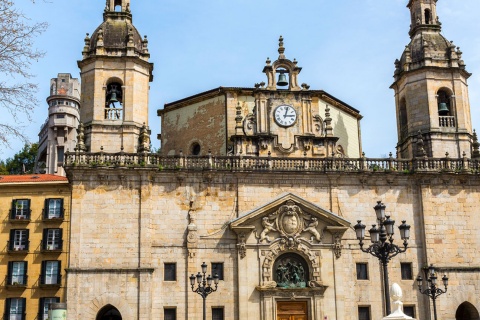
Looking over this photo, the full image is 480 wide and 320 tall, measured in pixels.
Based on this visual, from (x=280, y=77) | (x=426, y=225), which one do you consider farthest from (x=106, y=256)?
(x=426, y=225)

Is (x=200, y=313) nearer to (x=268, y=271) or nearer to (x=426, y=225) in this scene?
(x=268, y=271)

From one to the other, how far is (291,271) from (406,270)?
5735mm

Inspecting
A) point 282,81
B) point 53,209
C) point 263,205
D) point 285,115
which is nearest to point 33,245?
point 53,209

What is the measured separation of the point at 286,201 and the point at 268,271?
3473 millimetres

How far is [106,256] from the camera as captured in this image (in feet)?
101

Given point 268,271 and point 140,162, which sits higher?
point 140,162

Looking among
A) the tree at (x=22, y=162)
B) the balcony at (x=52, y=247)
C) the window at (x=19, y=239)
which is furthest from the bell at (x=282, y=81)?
the tree at (x=22, y=162)

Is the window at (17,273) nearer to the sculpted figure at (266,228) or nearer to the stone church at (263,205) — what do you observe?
the stone church at (263,205)

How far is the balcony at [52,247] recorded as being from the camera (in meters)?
38.3

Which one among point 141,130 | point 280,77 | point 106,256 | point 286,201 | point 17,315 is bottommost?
point 17,315

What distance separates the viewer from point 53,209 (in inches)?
1528

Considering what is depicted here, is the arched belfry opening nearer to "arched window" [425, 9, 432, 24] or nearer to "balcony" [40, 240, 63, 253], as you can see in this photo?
"balcony" [40, 240, 63, 253]

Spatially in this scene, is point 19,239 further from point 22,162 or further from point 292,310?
point 22,162

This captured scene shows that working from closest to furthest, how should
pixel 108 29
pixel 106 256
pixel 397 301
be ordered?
pixel 397 301
pixel 106 256
pixel 108 29
